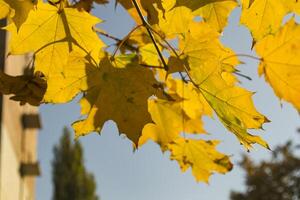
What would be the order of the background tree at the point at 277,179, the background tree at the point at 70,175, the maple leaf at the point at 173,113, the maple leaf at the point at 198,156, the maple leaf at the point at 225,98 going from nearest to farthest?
1. the maple leaf at the point at 225,98
2. the maple leaf at the point at 173,113
3. the maple leaf at the point at 198,156
4. the background tree at the point at 277,179
5. the background tree at the point at 70,175

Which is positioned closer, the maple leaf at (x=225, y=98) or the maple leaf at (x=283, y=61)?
the maple leaf at (x=225, y=98)

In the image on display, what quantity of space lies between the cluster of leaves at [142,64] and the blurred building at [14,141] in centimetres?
567

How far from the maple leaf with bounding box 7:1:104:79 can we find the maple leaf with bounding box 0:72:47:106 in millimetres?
29

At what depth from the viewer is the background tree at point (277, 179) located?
15.0 meters

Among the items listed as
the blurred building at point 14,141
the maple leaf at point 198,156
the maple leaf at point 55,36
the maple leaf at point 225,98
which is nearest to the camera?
the maple leaf at point 225,98

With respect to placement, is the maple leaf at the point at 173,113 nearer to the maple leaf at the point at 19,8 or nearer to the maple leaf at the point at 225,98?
the maple leaf at the point at 225,98

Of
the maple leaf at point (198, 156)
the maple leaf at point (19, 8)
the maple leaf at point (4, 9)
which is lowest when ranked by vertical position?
the maple leaf at point (198, 156)

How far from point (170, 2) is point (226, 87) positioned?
19cm

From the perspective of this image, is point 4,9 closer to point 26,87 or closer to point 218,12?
point 26,87

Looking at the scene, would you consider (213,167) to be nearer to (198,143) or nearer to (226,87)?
(198,143)

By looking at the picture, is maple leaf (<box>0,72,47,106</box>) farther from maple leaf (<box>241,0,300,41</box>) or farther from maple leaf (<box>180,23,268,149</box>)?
maple leaf (<box>241,0,300,41</box>)

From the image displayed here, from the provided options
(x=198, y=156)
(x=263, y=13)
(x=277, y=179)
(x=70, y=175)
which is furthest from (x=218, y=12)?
(x=70, y=175)

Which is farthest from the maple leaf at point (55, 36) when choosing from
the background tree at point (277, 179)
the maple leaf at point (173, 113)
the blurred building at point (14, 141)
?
the background tree at point (277, 179)

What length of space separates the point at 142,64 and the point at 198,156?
460 mm
